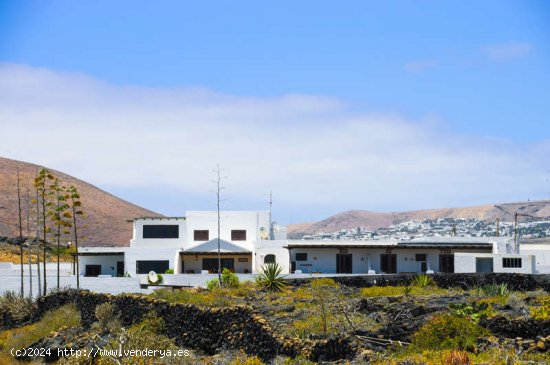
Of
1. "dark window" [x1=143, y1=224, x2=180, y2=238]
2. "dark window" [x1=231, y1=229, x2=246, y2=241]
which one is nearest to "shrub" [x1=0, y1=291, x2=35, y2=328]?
"dark window" [x1=143, y1=224, x2=180, y2=238]

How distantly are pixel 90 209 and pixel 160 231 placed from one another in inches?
2984

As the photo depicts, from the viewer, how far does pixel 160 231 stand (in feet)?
215

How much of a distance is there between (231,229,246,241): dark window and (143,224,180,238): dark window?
15.5 ft

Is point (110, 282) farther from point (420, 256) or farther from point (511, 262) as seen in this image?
point (511, 262)

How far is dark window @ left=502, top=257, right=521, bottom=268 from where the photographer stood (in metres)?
53.7

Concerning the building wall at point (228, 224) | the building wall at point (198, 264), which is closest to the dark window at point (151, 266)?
the building wall at point (198, 264)

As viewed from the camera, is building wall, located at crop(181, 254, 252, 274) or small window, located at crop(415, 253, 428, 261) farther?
building wall, located at crop(181, 254, 252, 274)

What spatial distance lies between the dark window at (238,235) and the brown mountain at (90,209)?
47.5m

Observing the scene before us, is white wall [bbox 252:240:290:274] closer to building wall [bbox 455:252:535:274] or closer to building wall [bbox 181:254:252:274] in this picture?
building wall [bbox 181:254:252:274]

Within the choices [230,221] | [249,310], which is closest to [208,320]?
[249,310]

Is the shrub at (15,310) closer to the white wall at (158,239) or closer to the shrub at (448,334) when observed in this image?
the white wall at (158,239)

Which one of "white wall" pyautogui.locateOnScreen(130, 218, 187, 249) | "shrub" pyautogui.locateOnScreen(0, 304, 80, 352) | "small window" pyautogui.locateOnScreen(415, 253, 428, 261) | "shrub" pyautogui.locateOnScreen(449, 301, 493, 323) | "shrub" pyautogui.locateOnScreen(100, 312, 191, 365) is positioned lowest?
"shrub" pyautogui.locateOnScreen(0, 304, 80, 352)

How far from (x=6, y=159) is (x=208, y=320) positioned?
12738 centimetres

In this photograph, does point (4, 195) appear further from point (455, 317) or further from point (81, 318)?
point (455, 317)
